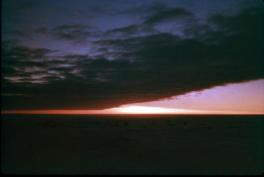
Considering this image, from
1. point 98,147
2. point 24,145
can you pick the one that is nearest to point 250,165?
point 98,147

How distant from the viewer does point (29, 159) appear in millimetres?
14547

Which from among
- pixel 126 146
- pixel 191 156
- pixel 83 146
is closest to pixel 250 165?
pixel 191 156

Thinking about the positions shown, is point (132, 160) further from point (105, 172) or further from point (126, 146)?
point (126, 146)

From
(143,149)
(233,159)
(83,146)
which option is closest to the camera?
(233,159)

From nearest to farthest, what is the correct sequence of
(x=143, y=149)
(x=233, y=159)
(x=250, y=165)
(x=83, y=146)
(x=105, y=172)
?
(x=105, y=172), (x=250, y=165), (x=233, y=159), (x=143, y=149), (x=83, y=146)

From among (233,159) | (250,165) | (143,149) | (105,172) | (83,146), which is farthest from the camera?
(83,146)

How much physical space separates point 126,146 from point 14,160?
675cm

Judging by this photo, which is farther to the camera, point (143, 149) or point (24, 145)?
point (24, 145)

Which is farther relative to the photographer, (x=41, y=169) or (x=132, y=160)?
(x=132, y=160)

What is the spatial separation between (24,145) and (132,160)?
27.4 feet

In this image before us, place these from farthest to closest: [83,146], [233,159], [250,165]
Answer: [83,146] < [233,159] < [250,165]

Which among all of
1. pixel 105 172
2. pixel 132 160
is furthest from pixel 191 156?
pixel 105 172

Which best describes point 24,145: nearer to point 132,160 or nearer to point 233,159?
point 132,160

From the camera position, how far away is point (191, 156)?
49.6ft
